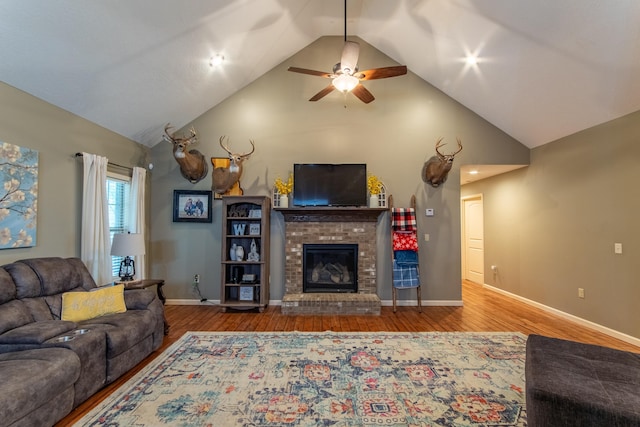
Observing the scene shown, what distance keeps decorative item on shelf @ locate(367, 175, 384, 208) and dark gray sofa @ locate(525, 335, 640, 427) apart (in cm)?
288

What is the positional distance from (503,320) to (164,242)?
5306 millimetres

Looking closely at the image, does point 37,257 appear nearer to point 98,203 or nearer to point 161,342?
point 98,203

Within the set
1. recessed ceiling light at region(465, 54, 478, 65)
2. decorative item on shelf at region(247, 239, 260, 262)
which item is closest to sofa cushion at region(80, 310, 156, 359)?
decorative item on shelf at region(247, 239, 260, 262)

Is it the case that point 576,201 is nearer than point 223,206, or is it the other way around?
point 576,201

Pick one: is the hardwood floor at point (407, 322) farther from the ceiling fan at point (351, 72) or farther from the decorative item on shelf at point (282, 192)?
the ceiling fan at point (351, 72)

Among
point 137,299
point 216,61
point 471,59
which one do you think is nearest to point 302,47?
point 216,61

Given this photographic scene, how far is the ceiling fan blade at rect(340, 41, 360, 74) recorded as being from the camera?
3001mm

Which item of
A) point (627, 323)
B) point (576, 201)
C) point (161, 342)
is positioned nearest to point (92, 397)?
point (161, 342)

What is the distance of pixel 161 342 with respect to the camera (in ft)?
10.2

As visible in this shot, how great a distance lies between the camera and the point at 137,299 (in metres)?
3.00

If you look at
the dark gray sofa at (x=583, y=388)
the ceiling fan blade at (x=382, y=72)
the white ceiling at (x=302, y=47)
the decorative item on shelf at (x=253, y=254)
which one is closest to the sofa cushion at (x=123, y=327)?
the decorative item on shelf at (x=253, y=254)

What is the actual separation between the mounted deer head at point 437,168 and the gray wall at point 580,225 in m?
1.47

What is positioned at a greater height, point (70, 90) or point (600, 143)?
point (70, 90)

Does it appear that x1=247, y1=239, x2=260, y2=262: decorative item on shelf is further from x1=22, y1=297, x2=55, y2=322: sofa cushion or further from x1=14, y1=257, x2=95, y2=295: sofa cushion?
x1=22, y1=297, x2=55, y2=322: sofa cushion
